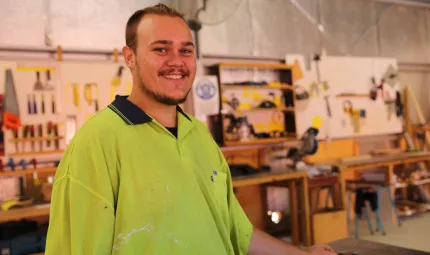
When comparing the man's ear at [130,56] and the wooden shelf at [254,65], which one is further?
the wooden shelf at [254,65]

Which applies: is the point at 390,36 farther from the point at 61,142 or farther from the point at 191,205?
the point at 191,205

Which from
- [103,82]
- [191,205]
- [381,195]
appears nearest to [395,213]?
[381,195]

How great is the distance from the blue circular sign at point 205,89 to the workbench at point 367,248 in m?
2.88

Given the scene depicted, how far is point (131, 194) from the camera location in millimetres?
994

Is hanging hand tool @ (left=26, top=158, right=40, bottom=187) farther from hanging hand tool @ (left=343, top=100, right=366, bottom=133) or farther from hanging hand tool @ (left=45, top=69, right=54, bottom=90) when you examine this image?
hanging hand tool @ (left=343, top=100, right=366, bottom=133)

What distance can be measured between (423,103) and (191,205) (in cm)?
604

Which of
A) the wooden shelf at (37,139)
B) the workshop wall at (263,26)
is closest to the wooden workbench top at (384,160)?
the workshop wall at (263,26)

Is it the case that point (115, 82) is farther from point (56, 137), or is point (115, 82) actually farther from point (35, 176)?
point (35, 176)

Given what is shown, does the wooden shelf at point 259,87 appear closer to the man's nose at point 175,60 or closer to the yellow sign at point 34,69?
the yellow sign at point 34,69

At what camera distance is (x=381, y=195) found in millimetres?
4875

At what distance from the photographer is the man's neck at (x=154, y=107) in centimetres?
116

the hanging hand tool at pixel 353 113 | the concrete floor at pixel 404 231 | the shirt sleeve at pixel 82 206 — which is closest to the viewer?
the shirt sleeve at pixel 82 206

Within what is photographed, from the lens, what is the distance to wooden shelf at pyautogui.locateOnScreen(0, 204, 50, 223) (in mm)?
2980

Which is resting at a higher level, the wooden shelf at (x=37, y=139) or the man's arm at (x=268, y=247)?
the wooden shelf at (x=37, y=139)
